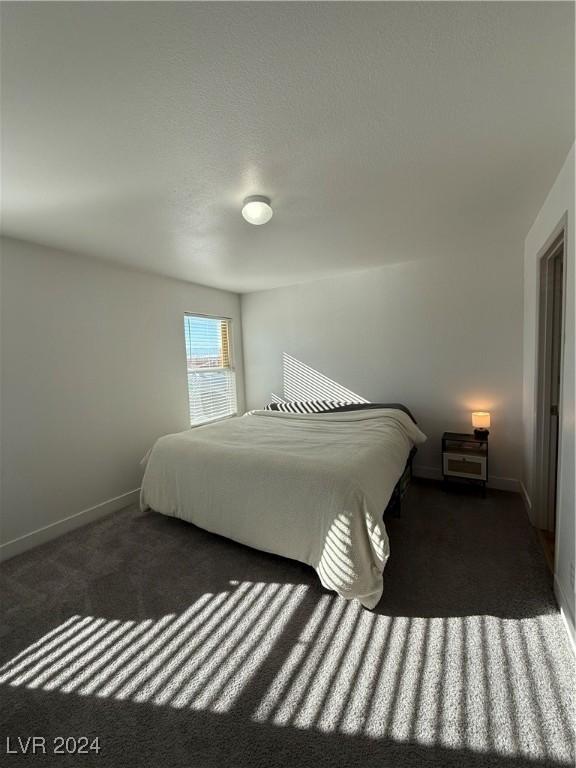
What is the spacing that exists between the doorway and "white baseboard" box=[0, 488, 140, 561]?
353 centimetres

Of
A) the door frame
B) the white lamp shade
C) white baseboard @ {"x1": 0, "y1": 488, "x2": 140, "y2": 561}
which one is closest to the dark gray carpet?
white baseboard @ {"x1": 0, "y1": 488, "x2": 140, "y2": 561}

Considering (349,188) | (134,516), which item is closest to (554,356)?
(349,188)

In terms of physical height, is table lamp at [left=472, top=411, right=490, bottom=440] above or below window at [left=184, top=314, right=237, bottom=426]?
below

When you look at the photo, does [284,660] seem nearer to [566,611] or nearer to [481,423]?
[566,611]

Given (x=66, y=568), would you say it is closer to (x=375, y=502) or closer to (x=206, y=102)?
(x=375, y=502)

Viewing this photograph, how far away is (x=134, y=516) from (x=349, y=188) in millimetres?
3145

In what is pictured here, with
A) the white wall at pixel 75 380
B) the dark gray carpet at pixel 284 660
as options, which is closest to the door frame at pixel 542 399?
the dark gray carpet at pixel 284 660

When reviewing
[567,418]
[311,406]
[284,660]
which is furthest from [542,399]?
[284,660]

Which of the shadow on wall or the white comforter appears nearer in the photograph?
the white comforter

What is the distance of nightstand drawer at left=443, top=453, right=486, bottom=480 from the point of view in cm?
300

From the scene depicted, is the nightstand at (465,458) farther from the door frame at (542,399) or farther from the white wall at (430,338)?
the door frame at (542,399)

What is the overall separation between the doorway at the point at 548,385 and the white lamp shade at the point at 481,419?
0.64m

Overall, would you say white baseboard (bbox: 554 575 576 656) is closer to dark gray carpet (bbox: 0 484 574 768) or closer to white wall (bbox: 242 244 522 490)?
dark gray carpet (bbox: 0 484 574 768)

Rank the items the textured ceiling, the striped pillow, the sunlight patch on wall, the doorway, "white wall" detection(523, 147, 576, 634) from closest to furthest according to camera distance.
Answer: the textured ceiling → "white wall" detection(523, 147, 576, 634) → the doorway → the striped pillow → the sunlight patch on wall
